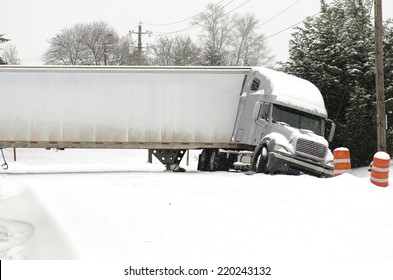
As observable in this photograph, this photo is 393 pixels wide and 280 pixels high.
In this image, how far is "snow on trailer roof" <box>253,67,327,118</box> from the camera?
1981 cm

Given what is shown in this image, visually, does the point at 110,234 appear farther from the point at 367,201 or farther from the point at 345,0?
the point at 345,0

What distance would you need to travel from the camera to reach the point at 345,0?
→ 31328 millimetres

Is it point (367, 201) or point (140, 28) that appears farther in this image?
point (140, 28)

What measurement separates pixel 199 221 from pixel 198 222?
0.26 ft

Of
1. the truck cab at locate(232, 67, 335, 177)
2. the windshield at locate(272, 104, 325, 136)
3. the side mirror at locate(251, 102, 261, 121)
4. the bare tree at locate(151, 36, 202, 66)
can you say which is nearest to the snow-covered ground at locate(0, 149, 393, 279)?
the truck cab at locate(232, 67, 335, 177)

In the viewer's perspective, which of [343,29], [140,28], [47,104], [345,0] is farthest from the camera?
[140,28]

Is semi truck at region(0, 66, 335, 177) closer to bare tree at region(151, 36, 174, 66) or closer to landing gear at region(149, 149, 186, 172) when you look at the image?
landing gear at region(149, 149, 186, 172)

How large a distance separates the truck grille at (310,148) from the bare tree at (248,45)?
5837 cm

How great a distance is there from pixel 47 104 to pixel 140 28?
29.7 m

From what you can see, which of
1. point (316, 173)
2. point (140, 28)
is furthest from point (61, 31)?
point (316, 173)

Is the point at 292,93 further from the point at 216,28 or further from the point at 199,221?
the point at 216,28

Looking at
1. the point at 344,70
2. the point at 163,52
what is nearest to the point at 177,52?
the point at 163,52

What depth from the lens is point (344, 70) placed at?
27.0 m

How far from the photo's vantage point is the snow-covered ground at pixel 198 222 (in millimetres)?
6543
